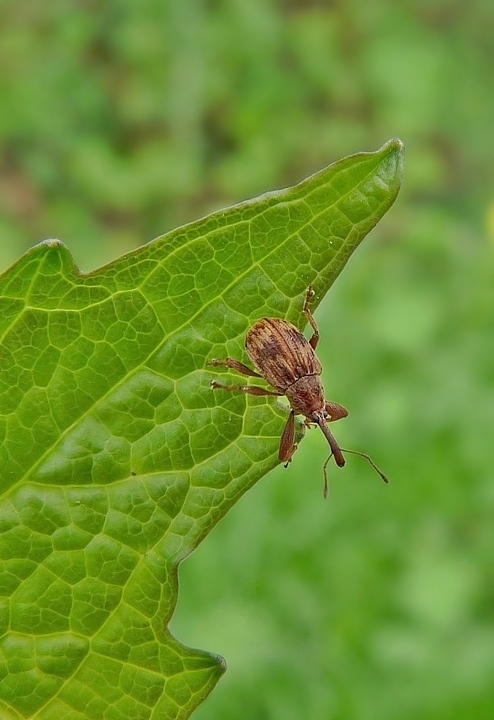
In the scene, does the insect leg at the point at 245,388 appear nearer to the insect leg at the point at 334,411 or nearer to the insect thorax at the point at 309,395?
the insect thorax at the point at 309,395

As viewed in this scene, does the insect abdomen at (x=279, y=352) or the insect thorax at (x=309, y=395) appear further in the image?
the insect thorax at (x=309, y=395)

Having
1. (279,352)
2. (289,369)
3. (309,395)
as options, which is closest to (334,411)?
(309,395)

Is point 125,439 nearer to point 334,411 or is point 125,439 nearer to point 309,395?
point 309,395

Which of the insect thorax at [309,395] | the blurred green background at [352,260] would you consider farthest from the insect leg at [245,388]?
the blurred green background at [352,260]

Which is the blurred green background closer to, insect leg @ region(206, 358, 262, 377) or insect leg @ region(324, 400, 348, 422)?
insect leg @ region(324, 400, 348, 422)

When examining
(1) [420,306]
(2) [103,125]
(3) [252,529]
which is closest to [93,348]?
(3) [252,529]

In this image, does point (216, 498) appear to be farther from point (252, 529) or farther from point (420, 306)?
point (420, 306)
